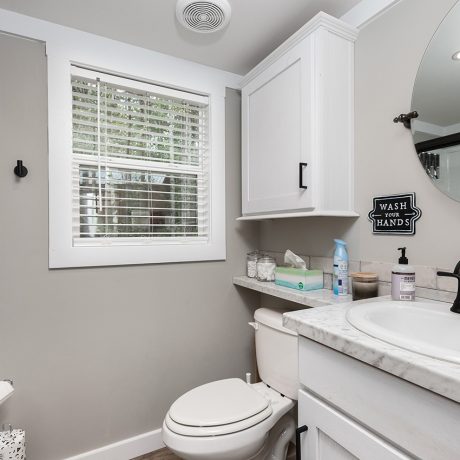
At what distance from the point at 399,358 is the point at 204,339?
1353 millimetres

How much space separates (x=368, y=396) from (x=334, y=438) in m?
0.19

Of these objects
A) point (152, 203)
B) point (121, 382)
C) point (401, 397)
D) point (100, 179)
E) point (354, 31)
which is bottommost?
point (121, 382)

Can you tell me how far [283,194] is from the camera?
147 centimetres

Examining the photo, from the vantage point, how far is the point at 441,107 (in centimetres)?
107

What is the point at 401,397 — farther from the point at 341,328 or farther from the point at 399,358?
the point at 341,328

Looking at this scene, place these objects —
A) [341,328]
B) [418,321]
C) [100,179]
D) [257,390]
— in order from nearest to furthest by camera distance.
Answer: [341,328] < [418,321] < [257,390] < [100,179]

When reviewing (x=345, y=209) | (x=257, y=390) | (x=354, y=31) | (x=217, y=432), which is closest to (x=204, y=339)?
(x=257, y=390)

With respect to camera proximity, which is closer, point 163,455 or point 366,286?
point 366,286

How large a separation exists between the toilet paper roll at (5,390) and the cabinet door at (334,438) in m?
1.13

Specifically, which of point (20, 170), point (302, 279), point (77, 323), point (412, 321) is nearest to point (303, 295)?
point (302, 279)

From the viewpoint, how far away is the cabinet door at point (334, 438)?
2.28 feet

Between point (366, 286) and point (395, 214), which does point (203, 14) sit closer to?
point (395, 214)

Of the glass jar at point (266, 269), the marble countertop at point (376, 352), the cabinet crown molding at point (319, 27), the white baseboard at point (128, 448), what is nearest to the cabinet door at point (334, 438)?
the marble countertop at point (376, 352)

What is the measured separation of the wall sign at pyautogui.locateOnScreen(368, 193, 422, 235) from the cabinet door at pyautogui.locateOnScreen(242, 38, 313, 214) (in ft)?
0.90
